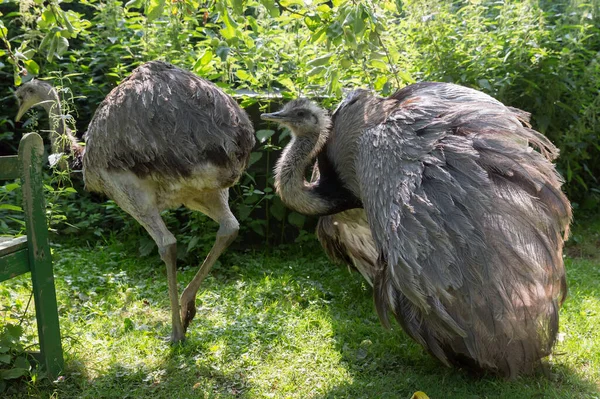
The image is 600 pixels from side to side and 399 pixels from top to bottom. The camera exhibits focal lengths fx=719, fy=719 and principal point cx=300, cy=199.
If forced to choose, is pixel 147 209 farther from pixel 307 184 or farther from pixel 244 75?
pixel 244 75

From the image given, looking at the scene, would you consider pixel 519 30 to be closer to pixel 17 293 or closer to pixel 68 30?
pixel 68 30

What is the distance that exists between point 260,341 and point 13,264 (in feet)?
4.62

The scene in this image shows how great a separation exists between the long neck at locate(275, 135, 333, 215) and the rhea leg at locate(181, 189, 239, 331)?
35 centimetres

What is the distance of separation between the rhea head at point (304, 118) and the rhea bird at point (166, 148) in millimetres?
243

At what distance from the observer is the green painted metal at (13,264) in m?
3.11

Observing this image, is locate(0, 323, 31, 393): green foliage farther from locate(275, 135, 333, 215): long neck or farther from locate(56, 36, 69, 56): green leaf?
locate(275, 135, 333, 215): long neck

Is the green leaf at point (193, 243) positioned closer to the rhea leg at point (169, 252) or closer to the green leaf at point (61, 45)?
the rhea leg at point (169, 252)

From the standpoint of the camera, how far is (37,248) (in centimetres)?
328

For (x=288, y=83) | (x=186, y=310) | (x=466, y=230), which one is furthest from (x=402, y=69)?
(x=466, y=230)

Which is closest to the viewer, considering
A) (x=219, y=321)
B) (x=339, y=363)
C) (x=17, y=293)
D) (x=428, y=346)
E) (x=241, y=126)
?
(x=428, y=346)

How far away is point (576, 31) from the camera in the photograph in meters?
5.94

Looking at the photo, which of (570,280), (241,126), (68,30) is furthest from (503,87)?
(68,30)

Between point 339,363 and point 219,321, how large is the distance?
0.92 metres

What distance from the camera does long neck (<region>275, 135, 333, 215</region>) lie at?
3938 millimetres
